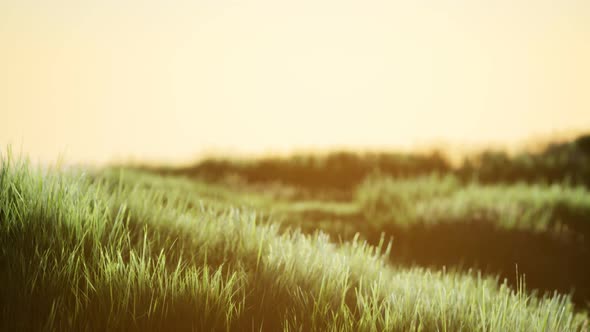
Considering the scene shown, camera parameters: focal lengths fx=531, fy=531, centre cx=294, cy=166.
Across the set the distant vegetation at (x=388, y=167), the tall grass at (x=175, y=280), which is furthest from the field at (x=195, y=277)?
the distant vegetation at (x=388, y=167)

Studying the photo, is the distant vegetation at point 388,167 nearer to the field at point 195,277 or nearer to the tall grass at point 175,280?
the field at point 195,277

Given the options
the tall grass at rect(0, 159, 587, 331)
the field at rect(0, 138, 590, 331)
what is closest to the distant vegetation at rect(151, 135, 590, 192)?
the field at rect(0, 138, 590, 331)

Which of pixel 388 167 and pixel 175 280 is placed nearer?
pixel 175 280

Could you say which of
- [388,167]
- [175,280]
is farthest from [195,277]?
[388,167]

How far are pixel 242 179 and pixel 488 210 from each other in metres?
5.05

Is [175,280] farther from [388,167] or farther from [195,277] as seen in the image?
[388,167]

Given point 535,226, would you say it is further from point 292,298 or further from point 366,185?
point 292,298

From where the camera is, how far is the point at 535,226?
209 inches

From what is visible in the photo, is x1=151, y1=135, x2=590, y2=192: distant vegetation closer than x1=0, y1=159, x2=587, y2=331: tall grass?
No

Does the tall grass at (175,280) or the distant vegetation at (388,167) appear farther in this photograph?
the distant vegetation at (388,167)

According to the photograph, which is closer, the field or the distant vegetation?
the field

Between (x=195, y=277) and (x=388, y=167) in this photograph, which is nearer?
(x=195, y=277)

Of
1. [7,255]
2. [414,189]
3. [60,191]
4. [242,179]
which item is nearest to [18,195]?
[60,191]

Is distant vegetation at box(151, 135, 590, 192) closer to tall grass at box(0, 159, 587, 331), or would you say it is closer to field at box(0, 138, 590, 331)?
field at box(0, 138, 590, 331)
